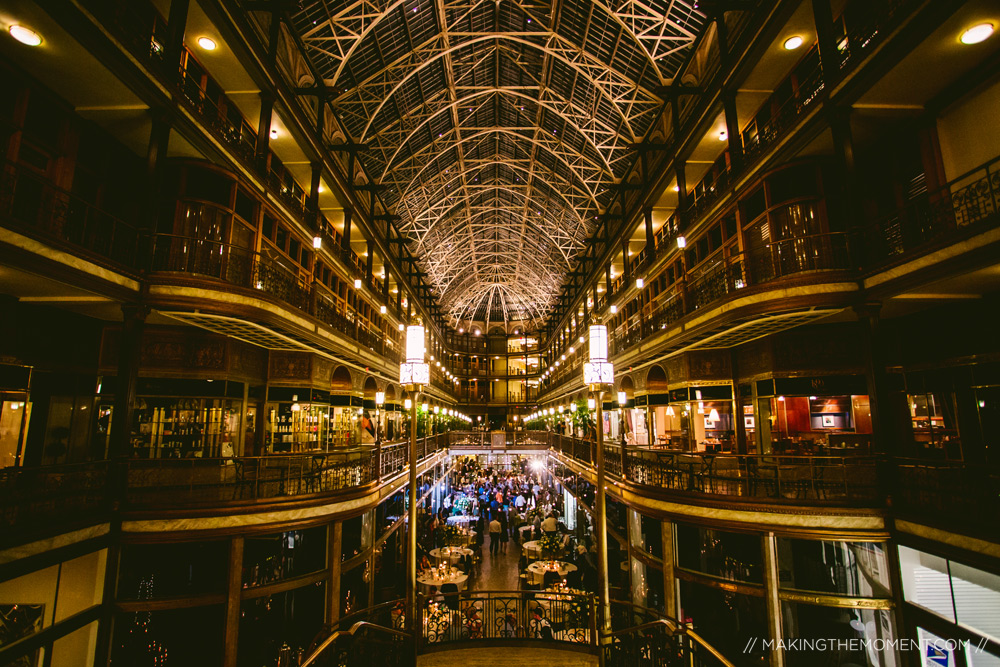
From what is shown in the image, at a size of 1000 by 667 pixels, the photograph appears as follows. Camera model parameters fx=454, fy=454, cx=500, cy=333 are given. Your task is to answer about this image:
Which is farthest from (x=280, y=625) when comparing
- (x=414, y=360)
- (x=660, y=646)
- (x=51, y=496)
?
(x=660, y=646)

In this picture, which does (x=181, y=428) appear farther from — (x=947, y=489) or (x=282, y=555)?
(x=947, y=489)

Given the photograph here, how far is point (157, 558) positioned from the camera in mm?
10133

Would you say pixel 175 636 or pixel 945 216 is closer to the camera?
pixel 945 216

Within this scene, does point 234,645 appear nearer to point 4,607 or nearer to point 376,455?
point 4,607

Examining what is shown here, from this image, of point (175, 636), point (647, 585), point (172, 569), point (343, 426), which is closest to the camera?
point (175, 636)

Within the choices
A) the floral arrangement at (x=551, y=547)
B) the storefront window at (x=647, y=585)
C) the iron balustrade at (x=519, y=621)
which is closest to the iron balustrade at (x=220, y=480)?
the iron balustrade at (x=519, y=621)

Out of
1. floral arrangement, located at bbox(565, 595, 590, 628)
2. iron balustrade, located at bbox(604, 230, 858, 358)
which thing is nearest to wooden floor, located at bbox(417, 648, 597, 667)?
floral arrangement, located at bbox(565, 595, 590, 628)

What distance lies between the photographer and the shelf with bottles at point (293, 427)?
15594 mm

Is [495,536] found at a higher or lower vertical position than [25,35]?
lower

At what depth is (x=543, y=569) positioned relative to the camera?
671 inches

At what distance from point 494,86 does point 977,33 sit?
2153 centimetres

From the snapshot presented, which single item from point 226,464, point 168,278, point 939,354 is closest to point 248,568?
point 226,464

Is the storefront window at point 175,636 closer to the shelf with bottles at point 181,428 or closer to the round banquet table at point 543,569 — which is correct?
the shelf with bottles at point 181,428

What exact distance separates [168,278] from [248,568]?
710 centimetres
